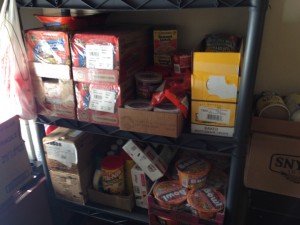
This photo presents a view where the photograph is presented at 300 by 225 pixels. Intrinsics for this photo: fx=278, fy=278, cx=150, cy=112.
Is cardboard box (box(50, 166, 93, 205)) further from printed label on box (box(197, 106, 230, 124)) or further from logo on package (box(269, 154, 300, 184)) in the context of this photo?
logo on package (box(269, 154, 300, 184))

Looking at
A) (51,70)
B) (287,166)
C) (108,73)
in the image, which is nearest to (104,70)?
(108,73)

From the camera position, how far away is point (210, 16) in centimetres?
122

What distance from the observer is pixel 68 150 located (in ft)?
4.11

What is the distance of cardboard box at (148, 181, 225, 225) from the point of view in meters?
1.07

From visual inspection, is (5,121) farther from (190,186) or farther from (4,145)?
(190,186)

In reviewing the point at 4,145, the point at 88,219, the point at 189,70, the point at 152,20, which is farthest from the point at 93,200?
the point at 152,20

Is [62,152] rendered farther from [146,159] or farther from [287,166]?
[287,166]

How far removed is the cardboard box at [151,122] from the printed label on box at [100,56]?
0.17m

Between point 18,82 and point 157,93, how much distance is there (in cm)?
57

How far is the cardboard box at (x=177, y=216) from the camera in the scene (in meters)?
1.07

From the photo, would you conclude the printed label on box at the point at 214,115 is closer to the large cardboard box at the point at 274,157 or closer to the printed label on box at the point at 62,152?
the large cardboard box at the point at 274,157

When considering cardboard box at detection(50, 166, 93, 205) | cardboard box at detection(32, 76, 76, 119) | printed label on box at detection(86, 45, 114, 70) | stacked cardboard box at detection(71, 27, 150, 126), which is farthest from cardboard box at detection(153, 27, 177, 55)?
cardboard box at detection(50, 166, 93, 205)

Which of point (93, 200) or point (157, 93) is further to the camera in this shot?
point (93, 200)

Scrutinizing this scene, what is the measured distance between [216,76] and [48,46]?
65 cm
